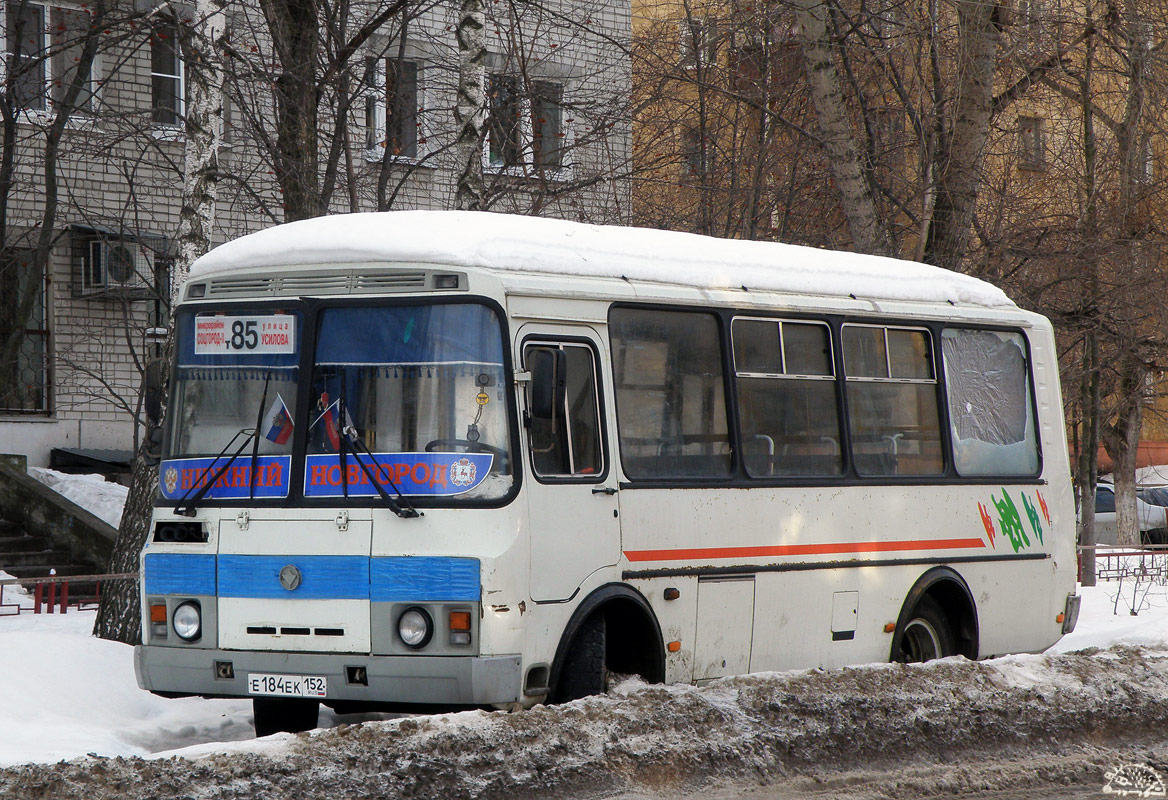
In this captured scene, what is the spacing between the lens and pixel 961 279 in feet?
35.6

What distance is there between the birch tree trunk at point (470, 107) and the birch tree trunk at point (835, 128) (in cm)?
407

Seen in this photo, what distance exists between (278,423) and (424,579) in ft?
3.74

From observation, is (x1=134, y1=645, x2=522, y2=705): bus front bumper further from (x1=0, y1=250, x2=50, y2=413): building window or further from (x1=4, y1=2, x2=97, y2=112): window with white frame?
(x1=0, y1=250, x2=50, y2=413): building window

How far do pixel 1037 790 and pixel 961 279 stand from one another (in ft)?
15.6

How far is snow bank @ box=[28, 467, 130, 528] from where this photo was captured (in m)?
17.9

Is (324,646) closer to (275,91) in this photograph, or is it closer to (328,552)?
(328,552)

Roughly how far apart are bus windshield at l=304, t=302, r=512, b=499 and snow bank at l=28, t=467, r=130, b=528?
11.1m

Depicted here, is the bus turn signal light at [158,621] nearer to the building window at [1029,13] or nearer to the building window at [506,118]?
the building window at [506,118]

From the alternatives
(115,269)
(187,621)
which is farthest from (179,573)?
(115,269)

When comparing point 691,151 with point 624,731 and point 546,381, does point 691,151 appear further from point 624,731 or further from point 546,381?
point 624,731

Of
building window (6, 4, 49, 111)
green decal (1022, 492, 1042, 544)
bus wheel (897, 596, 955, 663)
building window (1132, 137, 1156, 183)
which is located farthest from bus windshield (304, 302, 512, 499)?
building window (1132, 137, 1156, 183)

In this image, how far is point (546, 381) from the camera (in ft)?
24.7

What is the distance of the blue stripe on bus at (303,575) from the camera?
7188mm

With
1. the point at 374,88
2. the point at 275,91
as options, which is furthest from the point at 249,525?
the point at 374,88
